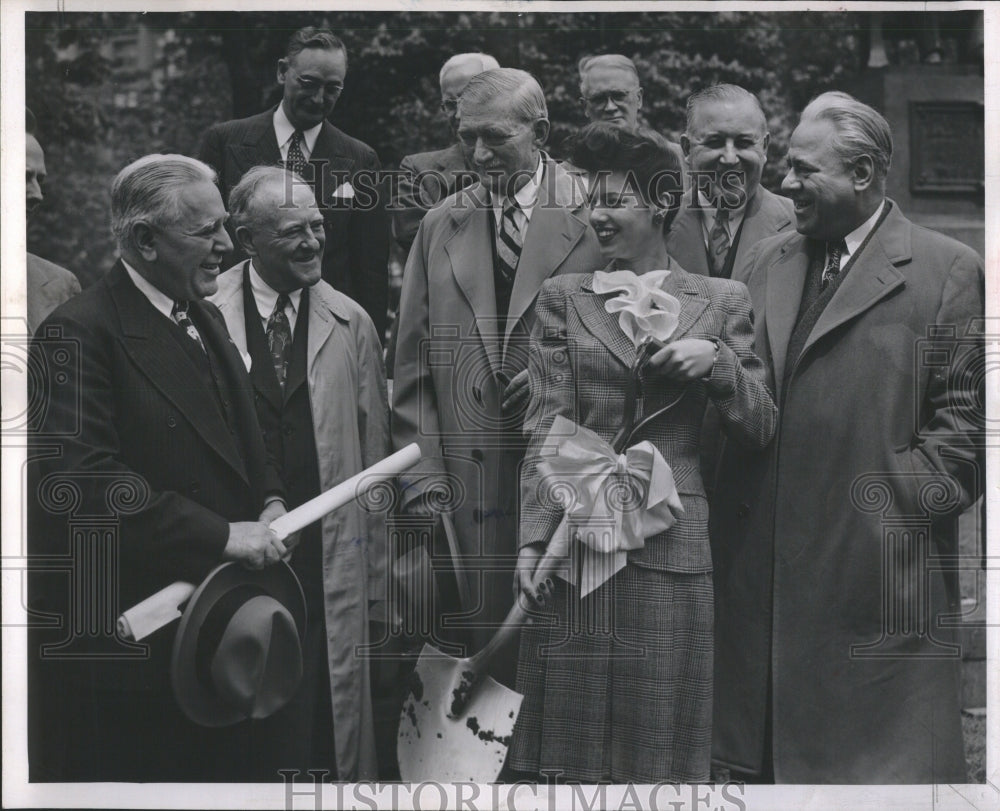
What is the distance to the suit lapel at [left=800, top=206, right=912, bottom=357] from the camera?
6086 millimetres

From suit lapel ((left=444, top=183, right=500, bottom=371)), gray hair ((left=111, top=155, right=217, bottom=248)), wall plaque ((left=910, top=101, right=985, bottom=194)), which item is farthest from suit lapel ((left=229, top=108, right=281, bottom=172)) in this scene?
wall plaque ((left=910, top=101, right=985, bottom=194))

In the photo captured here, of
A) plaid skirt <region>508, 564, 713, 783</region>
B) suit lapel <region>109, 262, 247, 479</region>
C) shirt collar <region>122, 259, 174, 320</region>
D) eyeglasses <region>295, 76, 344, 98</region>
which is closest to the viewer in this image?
plaid skirt <region>508, 564, 713, 783</region>

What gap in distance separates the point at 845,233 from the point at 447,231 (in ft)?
5.58

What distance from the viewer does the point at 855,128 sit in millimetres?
6277

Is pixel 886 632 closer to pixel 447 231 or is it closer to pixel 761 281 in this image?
pixel 761 281

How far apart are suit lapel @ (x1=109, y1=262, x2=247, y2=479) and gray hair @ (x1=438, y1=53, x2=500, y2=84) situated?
165 centimetres

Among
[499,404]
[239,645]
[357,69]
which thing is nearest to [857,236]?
[499,404]

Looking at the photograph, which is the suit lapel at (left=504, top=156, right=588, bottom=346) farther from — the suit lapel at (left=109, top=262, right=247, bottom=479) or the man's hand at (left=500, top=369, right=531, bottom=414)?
the suit lapel at (left=109, top=262, right=247, bottom=479)

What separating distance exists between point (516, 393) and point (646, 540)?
84 centimetres

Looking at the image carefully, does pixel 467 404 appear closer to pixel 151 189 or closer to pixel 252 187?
pixel 252 187

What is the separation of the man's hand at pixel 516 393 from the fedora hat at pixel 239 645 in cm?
116

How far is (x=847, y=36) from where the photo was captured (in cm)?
654

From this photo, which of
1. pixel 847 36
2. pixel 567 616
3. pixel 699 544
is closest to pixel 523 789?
pixel 567 616

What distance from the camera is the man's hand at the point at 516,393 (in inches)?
243
